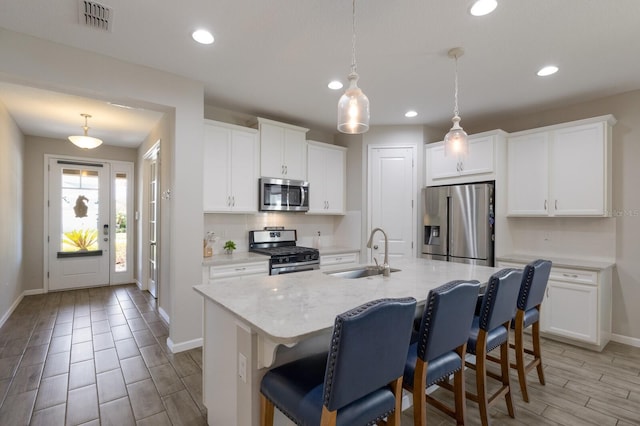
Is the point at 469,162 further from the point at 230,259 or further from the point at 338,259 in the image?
the point at 230,259

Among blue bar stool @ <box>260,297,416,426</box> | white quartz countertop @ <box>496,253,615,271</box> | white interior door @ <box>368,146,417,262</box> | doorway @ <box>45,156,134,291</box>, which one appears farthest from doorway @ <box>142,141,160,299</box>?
white quartz countertop @ <box>496,253,615,271</box>

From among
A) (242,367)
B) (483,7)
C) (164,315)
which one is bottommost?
(164,315)

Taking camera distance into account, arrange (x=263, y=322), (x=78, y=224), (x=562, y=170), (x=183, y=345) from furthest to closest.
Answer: (x=78, y=224) < (x=562, y=170) < (x=183, y=345) < (x=263, y=322)

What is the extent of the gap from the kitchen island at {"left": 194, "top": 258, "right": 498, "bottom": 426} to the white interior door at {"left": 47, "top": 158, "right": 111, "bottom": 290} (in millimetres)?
4911

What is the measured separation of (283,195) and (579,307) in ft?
11.6

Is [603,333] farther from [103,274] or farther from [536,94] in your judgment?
[103,274]

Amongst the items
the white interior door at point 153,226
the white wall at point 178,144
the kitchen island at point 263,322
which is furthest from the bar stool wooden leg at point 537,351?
the white interior door at point 153,226

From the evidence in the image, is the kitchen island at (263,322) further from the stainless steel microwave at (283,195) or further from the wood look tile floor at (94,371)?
the stainless steel microwave at (283,195)

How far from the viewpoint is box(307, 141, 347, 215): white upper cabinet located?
4.56 meters

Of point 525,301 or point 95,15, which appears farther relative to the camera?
point 525,301

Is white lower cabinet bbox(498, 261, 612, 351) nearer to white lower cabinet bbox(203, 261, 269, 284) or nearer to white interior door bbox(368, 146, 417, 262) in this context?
white interior door bbox(368, 146, 417, 262)

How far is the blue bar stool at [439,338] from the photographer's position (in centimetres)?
146

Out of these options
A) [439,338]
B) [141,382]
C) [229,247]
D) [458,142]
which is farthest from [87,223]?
[439,338]

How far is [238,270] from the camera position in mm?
3449
